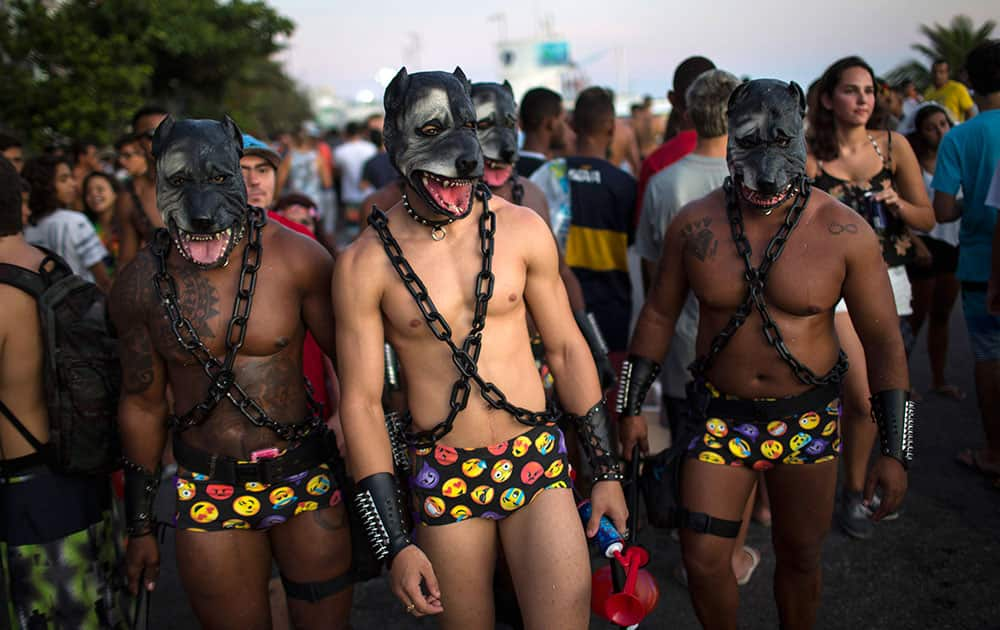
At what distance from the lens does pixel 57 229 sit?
5664 millimetres

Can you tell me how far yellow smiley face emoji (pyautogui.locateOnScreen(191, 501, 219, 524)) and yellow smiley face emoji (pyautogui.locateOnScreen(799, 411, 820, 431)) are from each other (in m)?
2.16

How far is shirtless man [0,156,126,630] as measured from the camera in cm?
316

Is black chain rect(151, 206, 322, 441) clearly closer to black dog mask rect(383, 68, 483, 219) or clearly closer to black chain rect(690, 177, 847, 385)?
black dog mask rect(383, 68, 483, 219)

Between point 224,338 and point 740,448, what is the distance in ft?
6.37

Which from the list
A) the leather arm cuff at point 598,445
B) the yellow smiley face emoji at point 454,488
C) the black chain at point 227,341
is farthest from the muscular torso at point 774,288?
the black chain at point 227,341

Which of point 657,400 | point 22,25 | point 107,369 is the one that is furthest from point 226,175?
point 22,25

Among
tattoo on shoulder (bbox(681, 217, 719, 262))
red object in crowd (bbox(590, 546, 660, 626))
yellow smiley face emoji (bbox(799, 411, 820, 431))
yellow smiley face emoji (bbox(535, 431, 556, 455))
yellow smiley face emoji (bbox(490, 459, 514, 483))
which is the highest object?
tattoo on shoulder (bbox(681, 217, 719, 262))

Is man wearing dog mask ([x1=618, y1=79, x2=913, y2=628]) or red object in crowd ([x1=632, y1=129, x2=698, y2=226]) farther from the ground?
red object in crowd ([x1=632, y1=129, x2=698, y2=226])

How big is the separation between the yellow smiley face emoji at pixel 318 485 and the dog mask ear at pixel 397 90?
1322mm

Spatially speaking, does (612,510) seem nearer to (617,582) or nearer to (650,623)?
(617,582)

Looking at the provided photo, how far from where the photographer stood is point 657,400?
7004mm

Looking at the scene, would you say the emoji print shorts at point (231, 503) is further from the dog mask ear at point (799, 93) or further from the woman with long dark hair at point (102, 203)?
the woman with long dark hair at point (102, 203)

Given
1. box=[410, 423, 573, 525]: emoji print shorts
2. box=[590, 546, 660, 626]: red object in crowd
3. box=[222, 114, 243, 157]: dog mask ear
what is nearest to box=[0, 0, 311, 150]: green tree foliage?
box=[222, 114, 243, 157]: dog mask ear

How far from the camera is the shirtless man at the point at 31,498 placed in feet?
10.4
